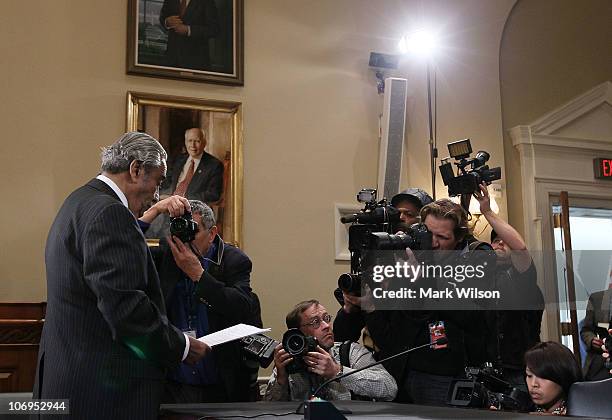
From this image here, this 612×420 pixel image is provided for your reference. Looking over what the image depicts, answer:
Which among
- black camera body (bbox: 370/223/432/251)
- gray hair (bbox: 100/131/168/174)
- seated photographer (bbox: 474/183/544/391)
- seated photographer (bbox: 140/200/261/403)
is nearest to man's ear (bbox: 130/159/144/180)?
gray hair (bbox: 100/131/168/174)

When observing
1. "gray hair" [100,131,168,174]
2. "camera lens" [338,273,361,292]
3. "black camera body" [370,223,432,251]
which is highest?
"gray hair" [100,131,168,174]

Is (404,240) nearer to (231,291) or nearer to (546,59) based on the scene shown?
(231,291)

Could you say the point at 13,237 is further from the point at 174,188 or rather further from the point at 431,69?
the point at 431,69

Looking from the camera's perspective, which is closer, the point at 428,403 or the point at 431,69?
the point at 428,403

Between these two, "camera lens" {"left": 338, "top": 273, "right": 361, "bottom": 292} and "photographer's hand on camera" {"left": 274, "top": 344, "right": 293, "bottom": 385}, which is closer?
"photographer's hand on camera" {"left": 274, "top": 344, "right": 293, "bottom": 385}

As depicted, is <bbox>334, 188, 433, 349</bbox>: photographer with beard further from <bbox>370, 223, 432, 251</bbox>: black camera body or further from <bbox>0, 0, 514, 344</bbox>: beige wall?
<bbox>0, 0, 514, 344</bbox>: beige wall

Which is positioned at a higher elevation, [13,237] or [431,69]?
[431,69]

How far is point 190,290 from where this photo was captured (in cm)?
333

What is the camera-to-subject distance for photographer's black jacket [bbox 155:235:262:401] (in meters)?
3.19

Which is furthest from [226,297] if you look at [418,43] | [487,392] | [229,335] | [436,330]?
[418,43]

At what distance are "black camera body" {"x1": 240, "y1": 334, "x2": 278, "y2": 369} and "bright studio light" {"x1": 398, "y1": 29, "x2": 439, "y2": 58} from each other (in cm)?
387

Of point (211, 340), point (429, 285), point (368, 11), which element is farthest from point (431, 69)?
point (211, 340)

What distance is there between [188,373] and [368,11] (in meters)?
4.08

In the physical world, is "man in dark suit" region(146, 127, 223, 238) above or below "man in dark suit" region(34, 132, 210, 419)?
above
